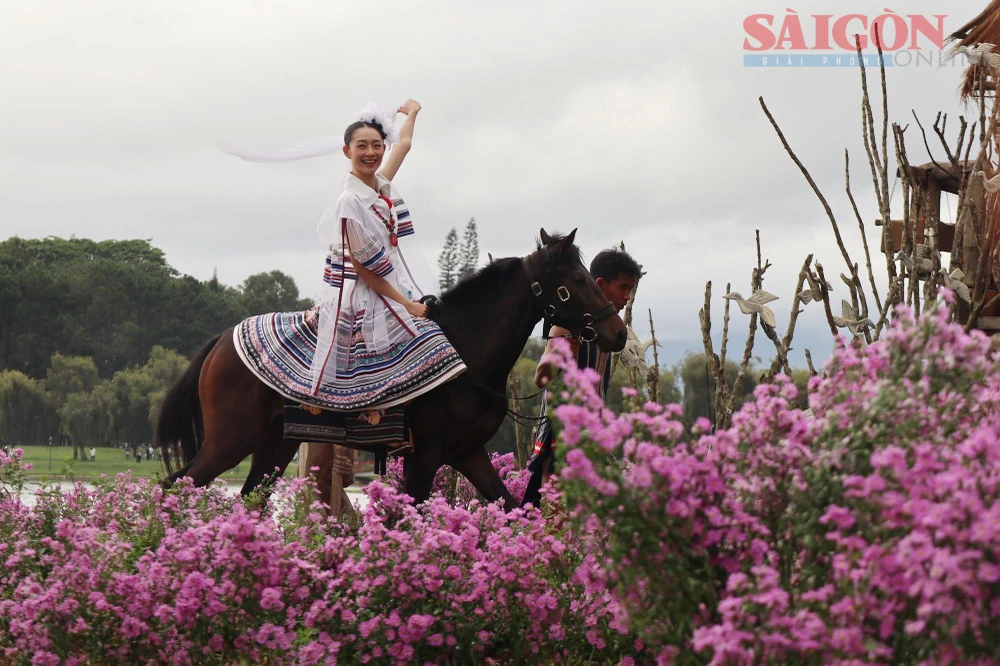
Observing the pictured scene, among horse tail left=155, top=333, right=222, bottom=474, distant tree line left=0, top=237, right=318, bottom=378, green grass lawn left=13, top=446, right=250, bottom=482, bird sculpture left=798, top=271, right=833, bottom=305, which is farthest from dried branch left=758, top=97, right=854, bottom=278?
distant tree line left=0, top=237, right=318, bottom=378

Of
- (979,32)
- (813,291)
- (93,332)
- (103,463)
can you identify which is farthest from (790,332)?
(93,332)

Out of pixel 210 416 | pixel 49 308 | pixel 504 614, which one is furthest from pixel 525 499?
pixel 49 308

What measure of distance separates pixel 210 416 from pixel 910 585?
5.12 meters

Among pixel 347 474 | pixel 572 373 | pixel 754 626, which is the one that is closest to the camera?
pixel 754 626

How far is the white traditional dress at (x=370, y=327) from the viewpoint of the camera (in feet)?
21.1

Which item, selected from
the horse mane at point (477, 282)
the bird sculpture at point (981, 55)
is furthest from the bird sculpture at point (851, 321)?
the horse mane at point (477, 282)

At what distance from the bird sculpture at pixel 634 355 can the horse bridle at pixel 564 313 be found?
148 centimetres

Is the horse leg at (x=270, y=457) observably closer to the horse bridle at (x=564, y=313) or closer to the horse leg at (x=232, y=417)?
the horse leg at (x=232, y=417)

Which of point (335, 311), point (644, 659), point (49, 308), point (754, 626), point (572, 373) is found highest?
point (49, 308)

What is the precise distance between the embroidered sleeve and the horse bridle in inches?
32.3

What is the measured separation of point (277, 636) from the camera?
14.5 feet

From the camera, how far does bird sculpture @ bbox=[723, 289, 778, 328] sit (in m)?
6.88

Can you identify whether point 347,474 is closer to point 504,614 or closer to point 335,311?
point 335,311

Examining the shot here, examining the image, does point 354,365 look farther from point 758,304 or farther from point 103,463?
point 103,463
